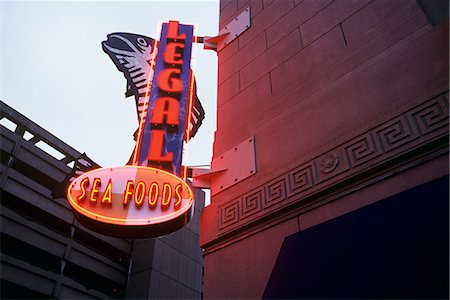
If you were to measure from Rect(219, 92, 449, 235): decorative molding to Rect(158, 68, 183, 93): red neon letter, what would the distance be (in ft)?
10.5

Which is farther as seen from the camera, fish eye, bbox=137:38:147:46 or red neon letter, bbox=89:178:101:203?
fish eye, bbox=137:38:147:46

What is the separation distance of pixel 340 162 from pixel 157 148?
3309 mm

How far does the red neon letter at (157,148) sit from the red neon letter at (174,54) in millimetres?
1892

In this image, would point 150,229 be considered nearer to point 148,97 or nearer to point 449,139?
point 148,97

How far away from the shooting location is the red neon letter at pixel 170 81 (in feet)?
24.1

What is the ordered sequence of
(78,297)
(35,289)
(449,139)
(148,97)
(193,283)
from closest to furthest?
(449,139)
(148,97)
(35,289)
(78,297)
(193,283)

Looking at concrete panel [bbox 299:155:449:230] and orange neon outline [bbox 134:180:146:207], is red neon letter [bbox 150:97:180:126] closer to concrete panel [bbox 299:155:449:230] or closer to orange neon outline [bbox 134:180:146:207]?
orange neon outline [bbox 134:180:146:207]

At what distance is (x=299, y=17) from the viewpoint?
6133 millimetres

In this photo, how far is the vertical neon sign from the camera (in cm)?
630

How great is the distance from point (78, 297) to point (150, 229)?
21.3m

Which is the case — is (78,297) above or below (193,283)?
below

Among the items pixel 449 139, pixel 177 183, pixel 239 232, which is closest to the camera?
pixel 449 139

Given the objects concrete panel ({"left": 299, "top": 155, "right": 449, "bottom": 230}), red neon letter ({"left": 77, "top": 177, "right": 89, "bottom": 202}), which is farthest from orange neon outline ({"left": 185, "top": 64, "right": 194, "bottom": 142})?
concrete panel ({"left": 299, "top": 155, "right": 449, "bottom": 230})

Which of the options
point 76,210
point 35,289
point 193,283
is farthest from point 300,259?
point 193,283
